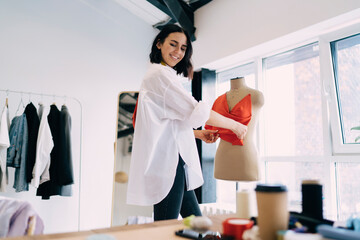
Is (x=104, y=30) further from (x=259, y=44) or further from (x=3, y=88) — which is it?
(x=259, y=44)

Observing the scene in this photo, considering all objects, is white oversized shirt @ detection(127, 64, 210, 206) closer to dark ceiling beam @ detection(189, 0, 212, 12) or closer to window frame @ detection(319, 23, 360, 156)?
window frame @ detection(319, 23, 360, 156)

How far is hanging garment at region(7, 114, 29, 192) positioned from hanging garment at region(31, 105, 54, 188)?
97mm

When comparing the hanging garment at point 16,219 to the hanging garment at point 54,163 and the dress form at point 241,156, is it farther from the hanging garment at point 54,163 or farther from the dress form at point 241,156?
the hanging garment at point 54,163

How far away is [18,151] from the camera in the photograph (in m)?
2.67

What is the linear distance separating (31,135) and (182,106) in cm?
198

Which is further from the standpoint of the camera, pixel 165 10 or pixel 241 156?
pixel 165 10

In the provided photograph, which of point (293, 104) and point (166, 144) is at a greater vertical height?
point (293, 104)

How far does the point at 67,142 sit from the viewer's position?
2932 mm

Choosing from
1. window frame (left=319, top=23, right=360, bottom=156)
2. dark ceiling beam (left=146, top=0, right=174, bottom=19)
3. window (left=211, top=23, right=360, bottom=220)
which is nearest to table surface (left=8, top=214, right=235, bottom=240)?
window (left=211, top=23, right=360, bottom=220)

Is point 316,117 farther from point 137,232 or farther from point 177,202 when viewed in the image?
point 137,232

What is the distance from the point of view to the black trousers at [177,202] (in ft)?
4.52

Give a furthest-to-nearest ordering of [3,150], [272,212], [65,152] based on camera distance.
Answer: [65,152] < [3,150] < [272,212]

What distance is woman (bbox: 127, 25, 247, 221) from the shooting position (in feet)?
4.53

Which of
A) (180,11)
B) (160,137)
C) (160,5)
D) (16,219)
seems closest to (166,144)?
(160,137)
